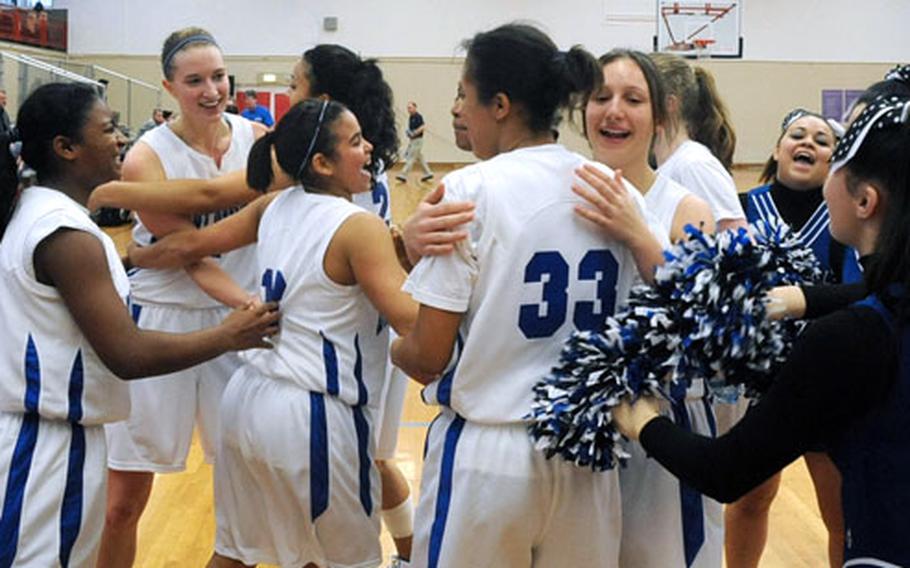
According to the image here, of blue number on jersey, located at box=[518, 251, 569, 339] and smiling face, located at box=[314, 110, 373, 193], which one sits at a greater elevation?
smiling face, located at box=[314, 110, 373, 193]

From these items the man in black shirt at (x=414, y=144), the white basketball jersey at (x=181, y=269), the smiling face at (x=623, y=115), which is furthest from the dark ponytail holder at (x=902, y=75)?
the man in black shirt at (x=414, y=144)

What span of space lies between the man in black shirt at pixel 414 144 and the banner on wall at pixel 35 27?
7.60 metres

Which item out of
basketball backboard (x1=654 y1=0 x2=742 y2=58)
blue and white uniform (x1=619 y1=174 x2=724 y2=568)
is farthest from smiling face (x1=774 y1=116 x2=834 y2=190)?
basketball backboard (x1=654 y1=0 x2=742 y2=58)

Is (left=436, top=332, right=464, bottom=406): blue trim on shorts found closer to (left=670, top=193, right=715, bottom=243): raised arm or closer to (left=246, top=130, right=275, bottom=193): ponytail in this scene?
(left=670, top=193, right=715, bottom=243): raised arm

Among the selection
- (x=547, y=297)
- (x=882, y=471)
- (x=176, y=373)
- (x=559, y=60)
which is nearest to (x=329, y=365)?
(x=547, y=297)

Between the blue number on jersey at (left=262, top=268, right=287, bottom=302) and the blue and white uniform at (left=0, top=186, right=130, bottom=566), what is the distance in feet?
1.40

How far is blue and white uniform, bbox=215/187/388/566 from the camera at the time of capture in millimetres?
2566

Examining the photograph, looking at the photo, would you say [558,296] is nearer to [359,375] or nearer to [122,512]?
[359,375]

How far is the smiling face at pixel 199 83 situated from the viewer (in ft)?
10.8

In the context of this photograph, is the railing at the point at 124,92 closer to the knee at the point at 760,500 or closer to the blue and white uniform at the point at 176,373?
the blue and white uniform at the point at 176,373

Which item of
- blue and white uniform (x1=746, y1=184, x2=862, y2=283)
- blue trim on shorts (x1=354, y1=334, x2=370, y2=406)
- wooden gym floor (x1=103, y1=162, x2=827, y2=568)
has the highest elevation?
blue and white uniform (x1=746, y1=184, x2=862, y2=283)

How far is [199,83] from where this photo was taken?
3.30m

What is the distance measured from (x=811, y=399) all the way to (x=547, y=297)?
2.07ft

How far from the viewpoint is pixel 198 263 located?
3123mm
